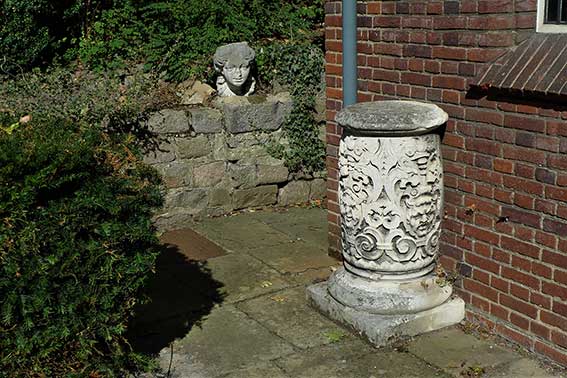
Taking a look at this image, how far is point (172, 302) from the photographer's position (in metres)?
5.70

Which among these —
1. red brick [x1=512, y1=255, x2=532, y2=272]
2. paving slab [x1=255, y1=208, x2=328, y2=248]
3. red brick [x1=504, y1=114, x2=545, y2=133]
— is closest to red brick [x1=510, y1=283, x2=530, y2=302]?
red brick [x1=512, y1=255, x2=532, y2=272]

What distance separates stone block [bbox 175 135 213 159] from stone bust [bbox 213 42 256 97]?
54cm

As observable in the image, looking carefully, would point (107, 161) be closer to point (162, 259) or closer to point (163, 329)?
point (163, 329)

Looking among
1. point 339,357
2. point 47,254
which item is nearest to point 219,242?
point 339,357

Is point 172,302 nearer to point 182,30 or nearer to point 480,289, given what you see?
point 480,289

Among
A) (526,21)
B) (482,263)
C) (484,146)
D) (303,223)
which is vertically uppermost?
(526,21)

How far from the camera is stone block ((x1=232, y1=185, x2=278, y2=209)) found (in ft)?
25.6

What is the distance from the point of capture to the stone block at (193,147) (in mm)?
7410

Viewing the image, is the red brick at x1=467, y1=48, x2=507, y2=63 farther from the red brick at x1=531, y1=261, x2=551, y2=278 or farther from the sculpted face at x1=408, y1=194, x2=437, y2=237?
the red brick at x1=531, y1=261, x2=551, y2=278

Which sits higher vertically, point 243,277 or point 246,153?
point 246,153

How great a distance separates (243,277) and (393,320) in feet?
4.98

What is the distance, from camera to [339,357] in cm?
482

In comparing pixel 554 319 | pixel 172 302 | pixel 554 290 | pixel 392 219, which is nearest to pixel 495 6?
pixel 392 219

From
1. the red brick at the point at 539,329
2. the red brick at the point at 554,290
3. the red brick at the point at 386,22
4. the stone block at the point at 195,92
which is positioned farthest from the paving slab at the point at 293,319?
the stone block at the point at 195,92
